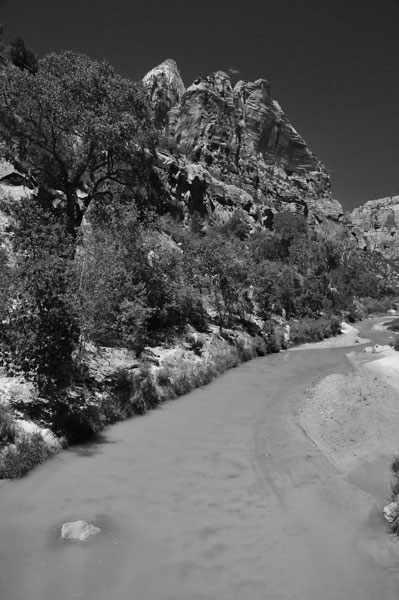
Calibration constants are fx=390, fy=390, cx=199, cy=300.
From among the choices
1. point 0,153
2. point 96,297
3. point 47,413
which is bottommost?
point 47,413

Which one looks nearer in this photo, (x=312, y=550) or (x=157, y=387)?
(x=312, y=550)

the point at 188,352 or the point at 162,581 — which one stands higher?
the point at 188,352

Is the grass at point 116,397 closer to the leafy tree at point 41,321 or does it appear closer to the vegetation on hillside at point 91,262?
the vegetation on hillside at point 91,262

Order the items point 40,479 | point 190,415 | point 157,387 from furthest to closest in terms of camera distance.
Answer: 1. point 157,387
2. point 190,415
3. point 40,479

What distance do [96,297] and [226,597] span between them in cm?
1056

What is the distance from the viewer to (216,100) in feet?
365

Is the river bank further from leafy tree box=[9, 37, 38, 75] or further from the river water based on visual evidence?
leafy tree box=[9, 37, 38, 75]

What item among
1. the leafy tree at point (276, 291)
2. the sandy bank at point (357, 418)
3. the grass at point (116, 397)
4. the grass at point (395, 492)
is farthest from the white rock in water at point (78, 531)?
the leafy tree at point (276, 291)

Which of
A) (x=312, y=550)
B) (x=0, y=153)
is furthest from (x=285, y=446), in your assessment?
(x=0, y=153)

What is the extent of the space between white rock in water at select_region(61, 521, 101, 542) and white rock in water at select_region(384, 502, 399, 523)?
6315mm

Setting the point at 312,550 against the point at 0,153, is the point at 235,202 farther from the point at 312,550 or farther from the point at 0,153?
the point at 312,550

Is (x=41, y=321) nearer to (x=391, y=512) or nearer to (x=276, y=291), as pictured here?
(x=391, y=512)

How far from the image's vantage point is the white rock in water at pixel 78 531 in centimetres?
803

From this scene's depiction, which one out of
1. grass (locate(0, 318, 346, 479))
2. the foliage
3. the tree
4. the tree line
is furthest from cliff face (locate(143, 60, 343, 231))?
the foliage
